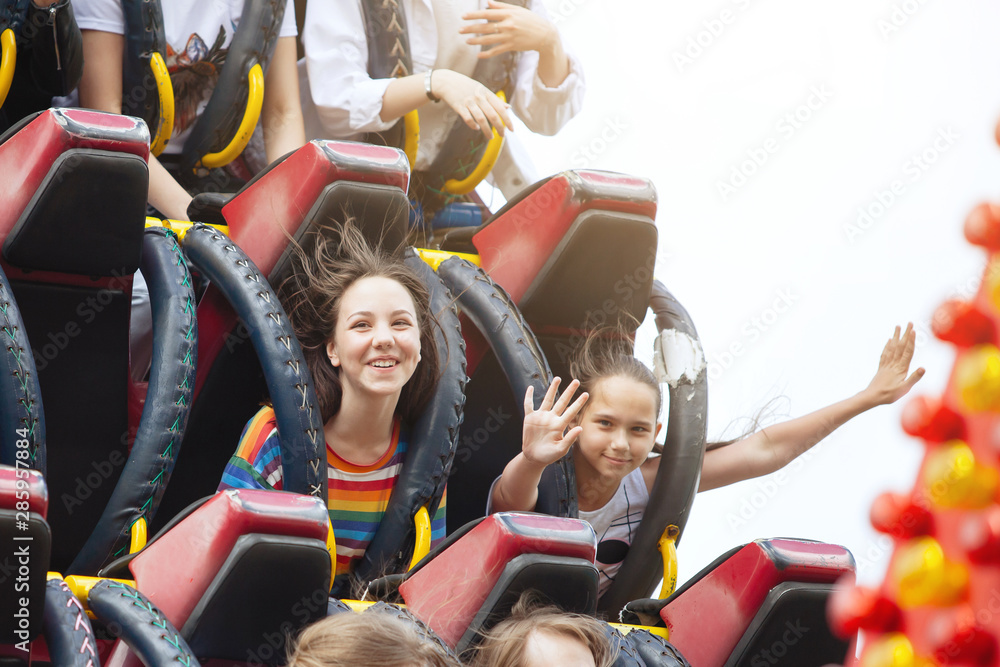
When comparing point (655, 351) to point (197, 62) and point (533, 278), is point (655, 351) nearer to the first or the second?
point (533, 278)

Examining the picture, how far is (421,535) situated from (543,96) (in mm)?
740

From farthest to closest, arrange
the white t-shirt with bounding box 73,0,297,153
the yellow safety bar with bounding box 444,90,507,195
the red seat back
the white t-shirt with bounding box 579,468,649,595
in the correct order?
the yellow safety bar with bounding box 444,90,507,195
the white t-shirt with bounding box 73,0,297,153
the white t-shirt with bounding box 579,468,649,595
the red seat back

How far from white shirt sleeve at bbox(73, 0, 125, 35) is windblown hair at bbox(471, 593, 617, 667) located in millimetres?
812

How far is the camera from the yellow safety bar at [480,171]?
4.82 ft

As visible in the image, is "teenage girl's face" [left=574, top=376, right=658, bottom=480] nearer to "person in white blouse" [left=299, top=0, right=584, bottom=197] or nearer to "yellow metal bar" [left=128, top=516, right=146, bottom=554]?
"person in white blouse" [left=299, top=0, right=584, bottom=197]


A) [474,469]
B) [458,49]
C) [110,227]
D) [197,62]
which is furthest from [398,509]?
[458,49]

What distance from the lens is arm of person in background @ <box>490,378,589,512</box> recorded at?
1062 mm

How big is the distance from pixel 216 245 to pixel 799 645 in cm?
62

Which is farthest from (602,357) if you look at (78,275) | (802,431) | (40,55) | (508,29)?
(40,55)

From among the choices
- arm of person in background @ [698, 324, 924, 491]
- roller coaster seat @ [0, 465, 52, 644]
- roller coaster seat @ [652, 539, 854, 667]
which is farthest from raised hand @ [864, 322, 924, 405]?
roller coaster seat @ [0, 465, 52, 644]

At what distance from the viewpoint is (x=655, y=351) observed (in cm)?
126

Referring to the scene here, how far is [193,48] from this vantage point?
52.6 inches

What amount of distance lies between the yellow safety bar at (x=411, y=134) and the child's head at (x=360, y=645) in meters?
0.82

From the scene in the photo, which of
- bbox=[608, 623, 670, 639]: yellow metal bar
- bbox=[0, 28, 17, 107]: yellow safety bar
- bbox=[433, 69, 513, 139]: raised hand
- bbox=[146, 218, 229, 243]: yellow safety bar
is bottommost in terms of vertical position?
bbox=[608, 623, 670, 639]: yellow metal bar
